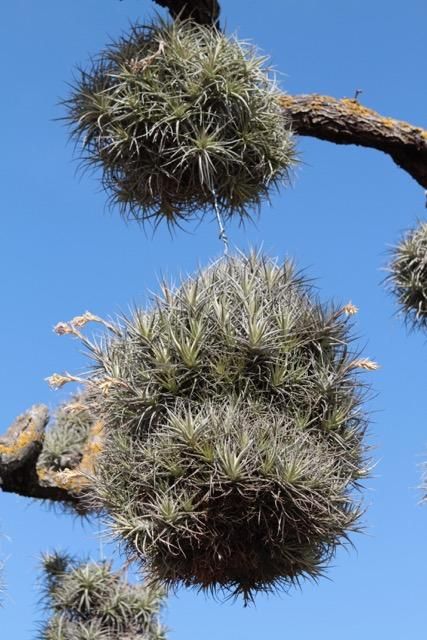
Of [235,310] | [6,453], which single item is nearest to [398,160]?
[235,310]

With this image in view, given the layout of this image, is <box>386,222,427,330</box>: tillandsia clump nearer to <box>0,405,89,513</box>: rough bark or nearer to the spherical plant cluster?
<box>0,405,89,513</box>: rough bark

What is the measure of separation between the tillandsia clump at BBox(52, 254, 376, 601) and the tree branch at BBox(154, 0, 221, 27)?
2.92ft

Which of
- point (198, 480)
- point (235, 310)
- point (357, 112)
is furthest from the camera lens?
point (357, 112)

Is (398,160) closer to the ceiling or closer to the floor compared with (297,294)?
closer to the ceiling

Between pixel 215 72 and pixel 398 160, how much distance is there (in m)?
1.08

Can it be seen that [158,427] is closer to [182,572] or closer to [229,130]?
[182,572]

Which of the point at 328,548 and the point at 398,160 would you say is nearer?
the point at 328,548

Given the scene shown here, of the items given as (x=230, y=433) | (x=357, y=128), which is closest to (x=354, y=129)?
(x=357, y=128)

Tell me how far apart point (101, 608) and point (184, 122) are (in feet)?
13.8

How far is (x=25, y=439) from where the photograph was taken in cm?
596

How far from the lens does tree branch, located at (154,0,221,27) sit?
3.70 metres

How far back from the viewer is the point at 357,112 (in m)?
4.08

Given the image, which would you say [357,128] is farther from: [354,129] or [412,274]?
[412,274]

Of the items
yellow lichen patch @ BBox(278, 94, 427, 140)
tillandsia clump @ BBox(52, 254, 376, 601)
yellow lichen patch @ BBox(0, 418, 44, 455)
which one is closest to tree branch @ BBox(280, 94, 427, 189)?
yellow lichen patch @ BBox(278, 94, 427, 140)
